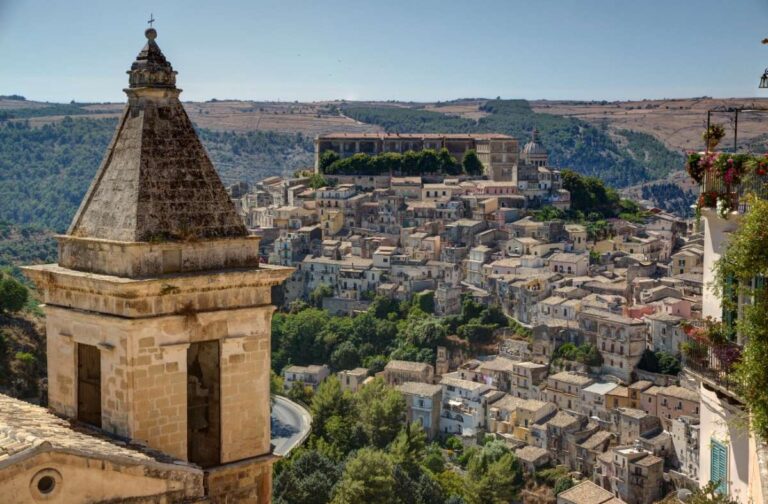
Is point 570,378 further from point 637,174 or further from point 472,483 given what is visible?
point 637,174

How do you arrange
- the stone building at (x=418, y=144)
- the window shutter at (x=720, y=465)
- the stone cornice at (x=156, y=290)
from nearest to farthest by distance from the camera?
the stone cornice at (x=156, y=290) → the window shutter at (x=720, y=465) → the stone building at (x=418, y=144)

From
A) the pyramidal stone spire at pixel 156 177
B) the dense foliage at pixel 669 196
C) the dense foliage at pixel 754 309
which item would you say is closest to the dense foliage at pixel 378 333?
the dense foliage at pixel 754 309

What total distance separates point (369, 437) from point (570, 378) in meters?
10.2

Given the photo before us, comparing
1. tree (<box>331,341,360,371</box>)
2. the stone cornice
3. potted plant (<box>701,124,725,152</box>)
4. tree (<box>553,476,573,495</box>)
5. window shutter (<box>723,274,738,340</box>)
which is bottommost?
tree (<box>553,476,573,495</box>)

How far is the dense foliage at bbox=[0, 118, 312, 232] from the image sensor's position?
8750 cm

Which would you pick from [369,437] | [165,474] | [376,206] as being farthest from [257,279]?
[376,206]

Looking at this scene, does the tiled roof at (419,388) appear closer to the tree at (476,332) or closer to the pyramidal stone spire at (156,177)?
the tree at (476,332)

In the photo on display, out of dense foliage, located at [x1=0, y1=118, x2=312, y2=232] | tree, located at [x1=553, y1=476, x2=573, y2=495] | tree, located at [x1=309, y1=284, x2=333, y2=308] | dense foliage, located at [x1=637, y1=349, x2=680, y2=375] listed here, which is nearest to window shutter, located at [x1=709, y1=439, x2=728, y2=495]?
tree, located at [x1=553, y1=476, x2=573, y2=495]

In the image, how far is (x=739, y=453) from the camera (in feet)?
25.1

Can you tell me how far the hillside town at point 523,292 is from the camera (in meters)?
43.6

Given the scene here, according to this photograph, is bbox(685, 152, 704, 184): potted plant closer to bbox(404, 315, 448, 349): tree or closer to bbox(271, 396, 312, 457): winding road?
bbox(271, 396, 312, 457): winding road

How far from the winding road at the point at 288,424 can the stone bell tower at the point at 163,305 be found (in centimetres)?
3432

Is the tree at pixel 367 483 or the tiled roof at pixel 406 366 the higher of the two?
the tiled roof at pixel 406 366

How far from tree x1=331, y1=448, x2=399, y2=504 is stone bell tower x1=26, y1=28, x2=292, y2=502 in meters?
28.7
